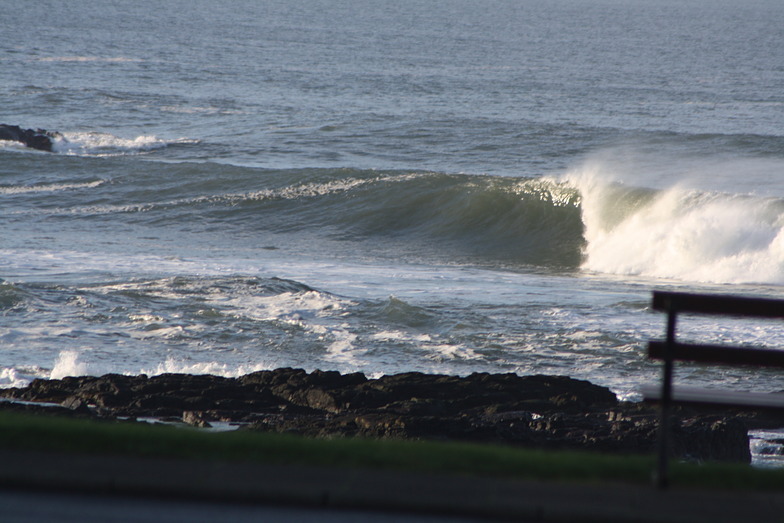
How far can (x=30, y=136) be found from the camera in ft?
126

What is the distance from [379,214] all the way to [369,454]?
77.5 feet

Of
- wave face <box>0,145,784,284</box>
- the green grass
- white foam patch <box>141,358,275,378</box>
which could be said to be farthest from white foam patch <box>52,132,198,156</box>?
the green grass

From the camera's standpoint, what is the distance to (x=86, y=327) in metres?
14.0

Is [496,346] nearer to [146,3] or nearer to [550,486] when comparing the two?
[550,486]

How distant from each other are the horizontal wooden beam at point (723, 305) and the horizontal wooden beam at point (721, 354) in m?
0.17

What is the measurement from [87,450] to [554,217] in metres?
23.7

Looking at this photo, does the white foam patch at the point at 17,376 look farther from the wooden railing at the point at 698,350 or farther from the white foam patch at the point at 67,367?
the wooden railing at the point at 698,350

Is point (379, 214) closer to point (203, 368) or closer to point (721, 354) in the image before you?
point (203, 368)

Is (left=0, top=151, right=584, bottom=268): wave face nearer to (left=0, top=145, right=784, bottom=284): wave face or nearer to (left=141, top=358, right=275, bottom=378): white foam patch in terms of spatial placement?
(left=0, top=145, right=784, bottom=284): wave face

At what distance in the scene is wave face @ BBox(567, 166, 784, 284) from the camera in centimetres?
2211

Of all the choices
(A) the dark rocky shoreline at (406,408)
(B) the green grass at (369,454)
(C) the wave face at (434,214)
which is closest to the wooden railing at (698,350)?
(B) the green grass at (369,454)

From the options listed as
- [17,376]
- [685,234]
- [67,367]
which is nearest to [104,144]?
[685,234]

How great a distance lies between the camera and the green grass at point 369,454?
16.1 feet

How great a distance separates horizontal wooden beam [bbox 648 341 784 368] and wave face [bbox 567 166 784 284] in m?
17.1
